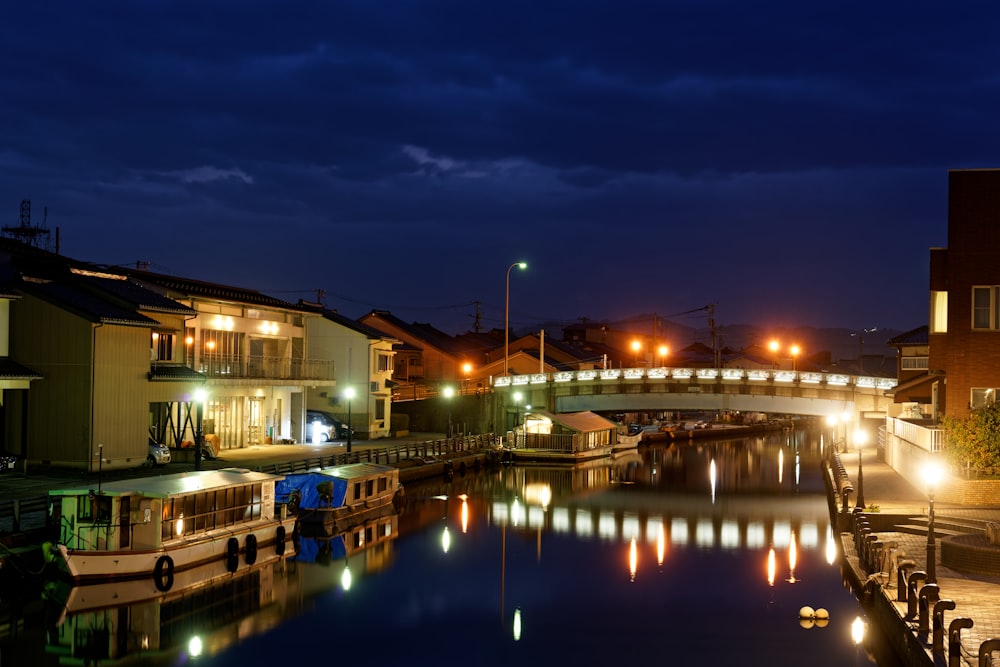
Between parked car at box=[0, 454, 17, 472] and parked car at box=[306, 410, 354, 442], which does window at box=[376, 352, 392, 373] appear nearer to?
parked car at box=[306, 410, 354, 442]

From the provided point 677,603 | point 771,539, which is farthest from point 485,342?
point 677,603

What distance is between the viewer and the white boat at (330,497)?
40156mm

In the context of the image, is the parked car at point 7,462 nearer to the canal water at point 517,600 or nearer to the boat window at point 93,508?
the canal water at point 517,600

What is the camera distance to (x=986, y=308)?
135ft

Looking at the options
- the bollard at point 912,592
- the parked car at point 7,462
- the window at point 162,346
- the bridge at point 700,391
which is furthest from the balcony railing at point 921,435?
the parked car at point 7,462

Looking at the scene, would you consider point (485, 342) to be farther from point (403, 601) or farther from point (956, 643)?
point (956, 643)

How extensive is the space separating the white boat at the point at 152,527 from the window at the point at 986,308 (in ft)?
95.9

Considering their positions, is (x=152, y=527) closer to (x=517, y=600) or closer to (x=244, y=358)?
(x=517, y=600)

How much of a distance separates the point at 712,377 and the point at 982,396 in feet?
106

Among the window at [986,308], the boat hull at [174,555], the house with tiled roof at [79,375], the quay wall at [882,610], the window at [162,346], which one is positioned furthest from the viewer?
the window at [162,346]

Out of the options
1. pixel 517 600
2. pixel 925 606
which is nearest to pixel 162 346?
pixel 517 600

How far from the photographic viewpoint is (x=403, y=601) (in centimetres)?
3052

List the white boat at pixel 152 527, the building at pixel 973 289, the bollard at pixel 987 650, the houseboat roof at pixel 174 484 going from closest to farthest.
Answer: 1. the bollard at pixel 987 650
2. the white boat at pixel 152 527
3. the houseboat roof at pixel 174 484
4. the building at pixel 973 289

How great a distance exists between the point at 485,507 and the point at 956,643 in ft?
112
